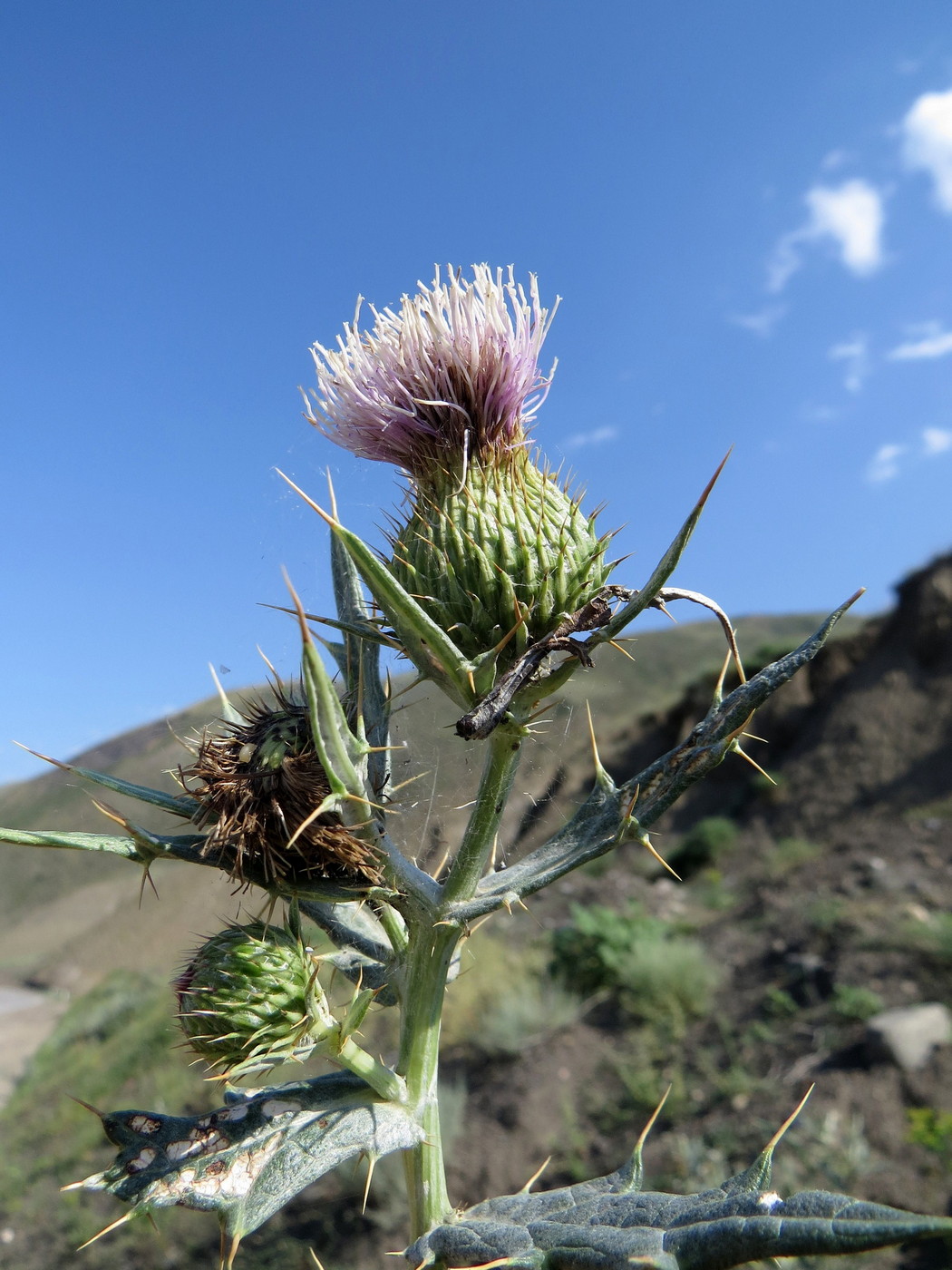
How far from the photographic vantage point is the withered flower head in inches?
74.9

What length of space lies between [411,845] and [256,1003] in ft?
2.85

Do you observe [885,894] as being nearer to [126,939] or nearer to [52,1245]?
[52,1245]

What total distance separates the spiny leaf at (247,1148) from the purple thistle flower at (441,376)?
192cm

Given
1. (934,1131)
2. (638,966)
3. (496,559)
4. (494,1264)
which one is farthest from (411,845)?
(638,966)

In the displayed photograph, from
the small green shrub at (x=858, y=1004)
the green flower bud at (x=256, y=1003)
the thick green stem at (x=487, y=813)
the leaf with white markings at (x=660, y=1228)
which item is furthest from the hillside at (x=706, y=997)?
the leaf with white markings at (x=660, y=1228)

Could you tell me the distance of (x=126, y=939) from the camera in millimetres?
30859

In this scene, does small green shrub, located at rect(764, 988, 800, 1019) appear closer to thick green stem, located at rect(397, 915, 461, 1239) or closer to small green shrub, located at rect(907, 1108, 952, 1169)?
small green shrub, located at rect(907, 1108, 952, 1169)

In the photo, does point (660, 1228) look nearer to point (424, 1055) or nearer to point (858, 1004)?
point (424, 1055)

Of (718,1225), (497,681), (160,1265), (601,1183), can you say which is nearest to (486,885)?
(497,681)

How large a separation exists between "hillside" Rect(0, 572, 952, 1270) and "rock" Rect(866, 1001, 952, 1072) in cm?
15

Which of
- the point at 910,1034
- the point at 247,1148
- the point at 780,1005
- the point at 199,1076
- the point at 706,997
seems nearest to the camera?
the point at 247,1148

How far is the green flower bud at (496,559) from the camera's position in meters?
2.35

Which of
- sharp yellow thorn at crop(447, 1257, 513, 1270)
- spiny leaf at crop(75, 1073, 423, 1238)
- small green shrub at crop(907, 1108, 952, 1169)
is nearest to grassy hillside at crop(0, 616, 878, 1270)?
spiny leaf at crop(75, 1073, 423, 1238)

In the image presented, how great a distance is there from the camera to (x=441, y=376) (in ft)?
8.62
